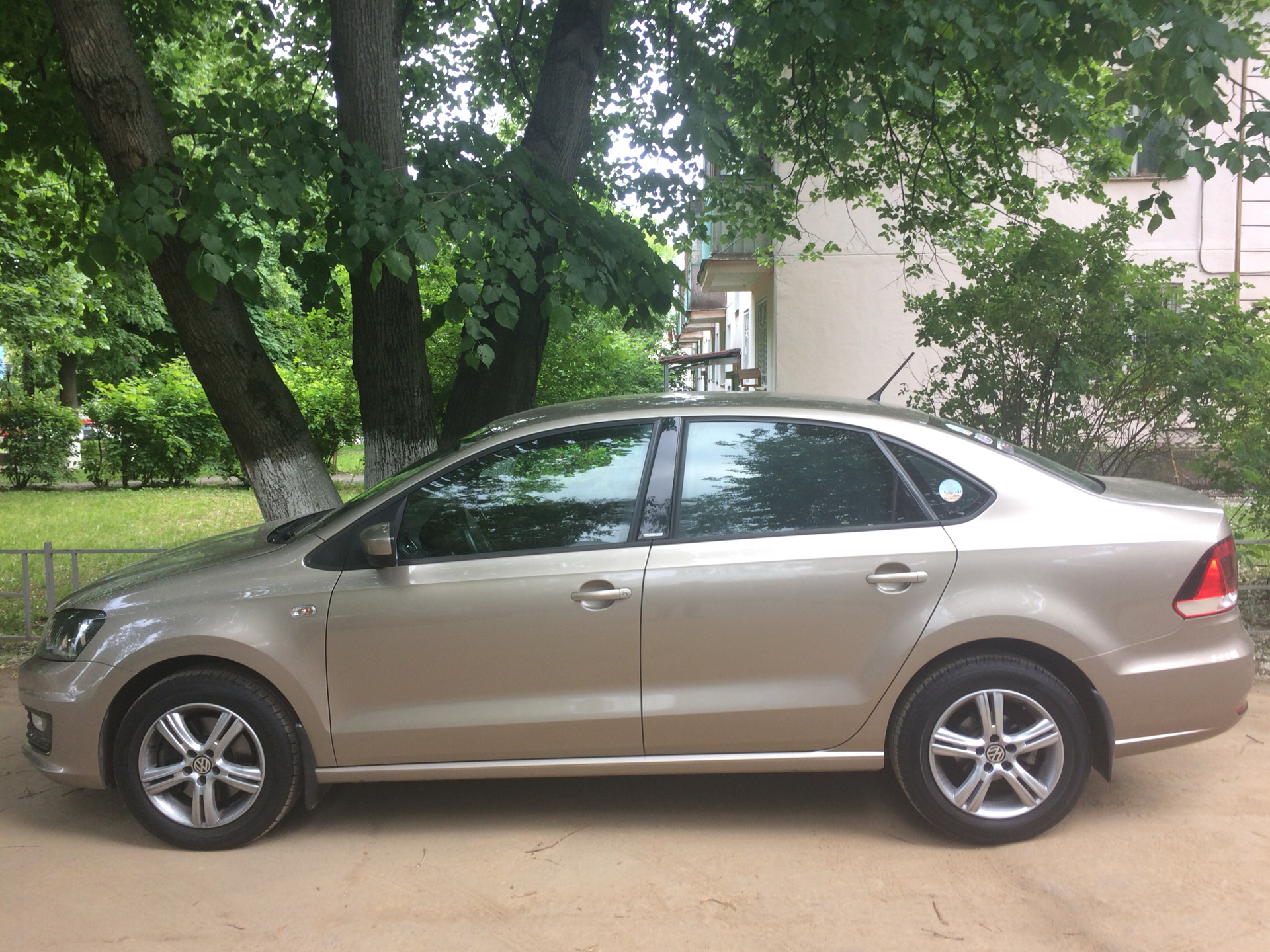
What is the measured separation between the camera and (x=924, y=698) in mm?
3730

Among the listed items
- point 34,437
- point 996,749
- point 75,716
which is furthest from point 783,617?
point 34,437

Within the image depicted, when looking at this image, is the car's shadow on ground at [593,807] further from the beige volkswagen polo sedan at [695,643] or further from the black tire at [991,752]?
the beige volkswagen polo sedan at [695,643]

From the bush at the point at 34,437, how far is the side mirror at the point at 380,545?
17573 mm

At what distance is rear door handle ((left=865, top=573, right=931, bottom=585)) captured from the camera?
12.2 ft

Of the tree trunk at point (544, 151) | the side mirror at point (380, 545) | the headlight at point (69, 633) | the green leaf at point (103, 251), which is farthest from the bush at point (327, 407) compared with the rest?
the side mirror at point (380, 545)

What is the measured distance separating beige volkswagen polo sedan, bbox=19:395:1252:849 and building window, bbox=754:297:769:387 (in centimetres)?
1373

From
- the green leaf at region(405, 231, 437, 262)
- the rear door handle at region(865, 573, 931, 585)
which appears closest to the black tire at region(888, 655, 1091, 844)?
the rear door handle at region(865, 573, 931, 585)

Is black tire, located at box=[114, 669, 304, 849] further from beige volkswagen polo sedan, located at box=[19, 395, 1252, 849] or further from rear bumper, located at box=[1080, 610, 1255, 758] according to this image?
rear bumper, located at box=[1080, 610, 1255, 758]

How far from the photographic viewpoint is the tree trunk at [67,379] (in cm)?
2739

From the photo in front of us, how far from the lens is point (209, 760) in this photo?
3.84 meters

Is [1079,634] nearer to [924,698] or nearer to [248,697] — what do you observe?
[924,698]

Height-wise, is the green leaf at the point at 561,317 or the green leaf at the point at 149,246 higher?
the green leaf at the point at 149,246

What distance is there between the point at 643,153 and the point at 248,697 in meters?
7.46

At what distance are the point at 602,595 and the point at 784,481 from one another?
2.73 feet
